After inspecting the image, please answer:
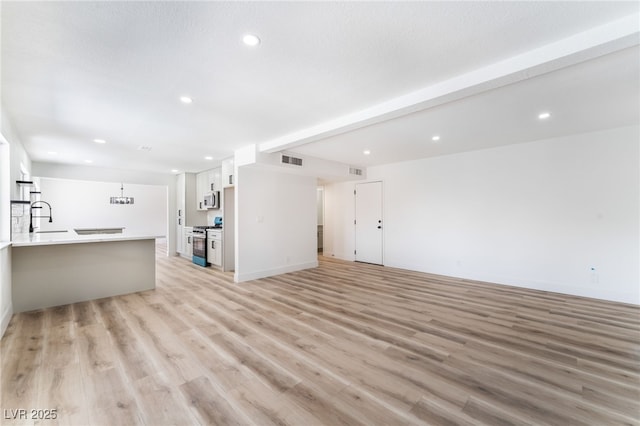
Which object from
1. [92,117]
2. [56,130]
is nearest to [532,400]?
[92,117]

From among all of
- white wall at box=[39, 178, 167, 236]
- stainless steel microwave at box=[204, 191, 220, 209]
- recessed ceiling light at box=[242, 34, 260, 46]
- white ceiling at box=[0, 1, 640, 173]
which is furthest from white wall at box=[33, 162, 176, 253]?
recessed ceiling light at box=[242, 34, 260, 46]

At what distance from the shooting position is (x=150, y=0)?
1596 millimetres

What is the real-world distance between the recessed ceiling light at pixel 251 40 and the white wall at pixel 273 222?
335 cm

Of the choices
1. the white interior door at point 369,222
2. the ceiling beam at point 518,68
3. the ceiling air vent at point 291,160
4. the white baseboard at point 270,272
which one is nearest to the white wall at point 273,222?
the white baseboard at point 270,272

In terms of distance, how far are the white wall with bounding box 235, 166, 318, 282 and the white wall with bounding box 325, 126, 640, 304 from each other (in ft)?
6.74

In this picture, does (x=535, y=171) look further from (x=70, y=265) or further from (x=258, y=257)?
(x=70, y=265)

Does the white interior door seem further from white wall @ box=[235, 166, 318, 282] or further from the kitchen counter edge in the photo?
the kitchen counter edge

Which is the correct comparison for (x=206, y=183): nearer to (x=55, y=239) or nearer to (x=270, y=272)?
(x=270, y=272)

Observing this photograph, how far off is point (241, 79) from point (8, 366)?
10.5 feet

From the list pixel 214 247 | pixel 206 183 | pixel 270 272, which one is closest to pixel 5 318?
pixel 214 247

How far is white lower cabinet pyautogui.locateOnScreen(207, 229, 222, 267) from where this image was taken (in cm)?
616

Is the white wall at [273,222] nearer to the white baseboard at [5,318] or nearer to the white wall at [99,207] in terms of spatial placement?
the white baseboard at [5,318]

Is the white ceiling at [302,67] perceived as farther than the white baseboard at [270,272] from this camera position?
No

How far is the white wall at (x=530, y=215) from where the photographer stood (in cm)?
402
